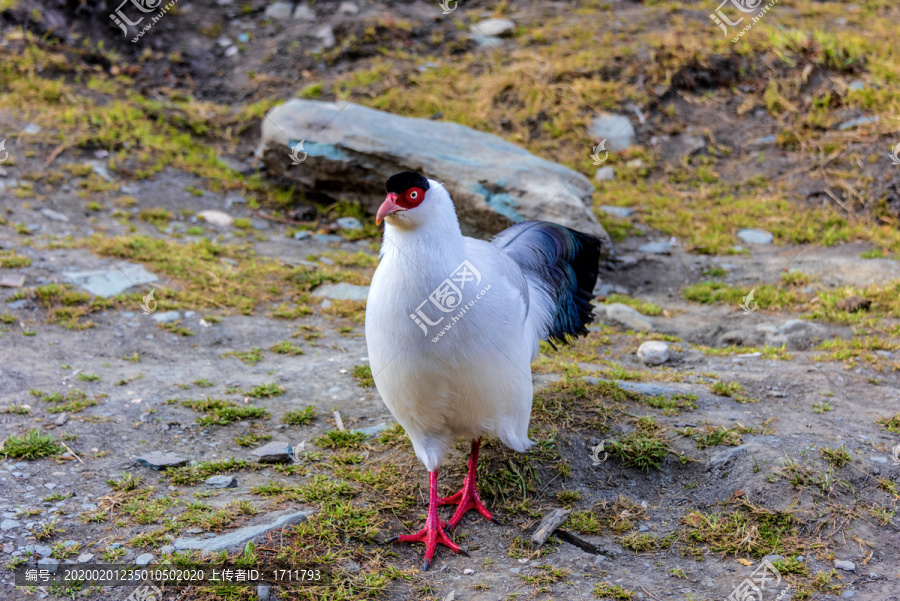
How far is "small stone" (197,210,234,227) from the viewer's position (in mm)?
7512

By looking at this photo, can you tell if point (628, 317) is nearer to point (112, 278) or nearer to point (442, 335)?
point (442, 335)

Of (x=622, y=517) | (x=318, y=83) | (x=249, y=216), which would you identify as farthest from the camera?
(x=318, y=83)

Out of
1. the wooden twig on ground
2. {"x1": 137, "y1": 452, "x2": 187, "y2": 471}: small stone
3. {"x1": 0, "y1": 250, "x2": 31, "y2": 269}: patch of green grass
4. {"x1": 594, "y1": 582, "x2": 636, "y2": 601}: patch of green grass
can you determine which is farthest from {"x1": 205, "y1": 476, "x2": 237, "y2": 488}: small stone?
{"x1": 0, "y1": 250, "x2": 31, "y2": 269}: patch of green grass

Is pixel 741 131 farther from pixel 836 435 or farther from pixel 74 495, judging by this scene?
pixel 74 495

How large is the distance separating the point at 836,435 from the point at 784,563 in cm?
118

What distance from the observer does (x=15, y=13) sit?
30.6 feet

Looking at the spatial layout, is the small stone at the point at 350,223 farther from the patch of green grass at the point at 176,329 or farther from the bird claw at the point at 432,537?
the bird claw at the point at 432,537

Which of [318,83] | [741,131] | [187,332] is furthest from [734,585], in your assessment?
[318,83]

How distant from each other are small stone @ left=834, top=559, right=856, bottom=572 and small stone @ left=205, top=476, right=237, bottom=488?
2.95m

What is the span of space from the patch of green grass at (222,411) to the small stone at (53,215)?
11.2 ft

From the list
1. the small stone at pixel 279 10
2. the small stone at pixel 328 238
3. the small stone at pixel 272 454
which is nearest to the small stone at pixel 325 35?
the small stone at pixel 279 10

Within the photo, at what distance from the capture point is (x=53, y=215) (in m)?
6.96

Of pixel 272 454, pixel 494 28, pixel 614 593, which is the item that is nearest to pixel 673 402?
pixel 614 593

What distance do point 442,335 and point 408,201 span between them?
2.02 feet
